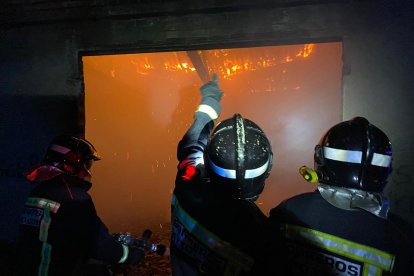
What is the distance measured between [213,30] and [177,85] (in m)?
12.6

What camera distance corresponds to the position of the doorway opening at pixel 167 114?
1180 centimetres

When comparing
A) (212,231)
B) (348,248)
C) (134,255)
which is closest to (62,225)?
(134,255)

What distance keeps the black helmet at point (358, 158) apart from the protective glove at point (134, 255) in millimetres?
2147

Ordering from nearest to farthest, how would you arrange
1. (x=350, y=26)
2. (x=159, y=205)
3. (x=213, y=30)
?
(x=350, y=26) → (x=213, y=30) → (x=159, y=205)

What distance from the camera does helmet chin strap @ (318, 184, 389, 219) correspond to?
1764 mm

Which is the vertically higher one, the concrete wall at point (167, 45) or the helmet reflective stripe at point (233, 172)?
the concrete wall at point (167, 45)

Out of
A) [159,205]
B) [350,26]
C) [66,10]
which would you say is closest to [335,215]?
[350,26]

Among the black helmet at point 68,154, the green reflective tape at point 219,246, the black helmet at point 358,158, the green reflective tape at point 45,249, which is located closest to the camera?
the green reflective tape at point 219,246

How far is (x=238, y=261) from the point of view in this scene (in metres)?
1.57

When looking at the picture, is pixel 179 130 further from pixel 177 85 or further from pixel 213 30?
pixel 213 30

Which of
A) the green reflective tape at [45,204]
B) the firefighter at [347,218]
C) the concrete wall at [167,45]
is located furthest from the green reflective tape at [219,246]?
the concrete wall at [167,45]

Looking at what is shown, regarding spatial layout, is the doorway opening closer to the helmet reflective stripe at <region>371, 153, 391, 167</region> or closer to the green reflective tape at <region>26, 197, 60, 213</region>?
the green reflective tape at <region>26, 197, 60, 213</region>

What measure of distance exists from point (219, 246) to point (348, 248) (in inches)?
31.8

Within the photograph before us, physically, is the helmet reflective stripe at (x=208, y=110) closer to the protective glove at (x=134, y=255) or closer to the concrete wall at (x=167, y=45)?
the concrete wall at (x=167, y=45)
